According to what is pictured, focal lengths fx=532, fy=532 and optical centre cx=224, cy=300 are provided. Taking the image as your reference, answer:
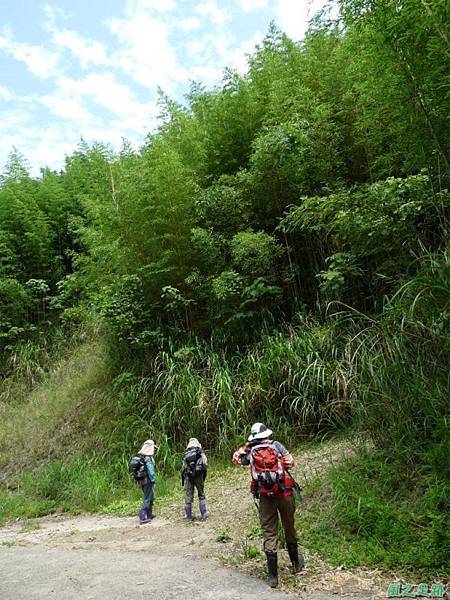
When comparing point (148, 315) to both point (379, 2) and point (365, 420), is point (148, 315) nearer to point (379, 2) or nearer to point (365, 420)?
point (365, 420)

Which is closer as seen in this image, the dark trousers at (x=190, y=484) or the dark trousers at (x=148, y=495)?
the dark trousers at (x=190, y=484)

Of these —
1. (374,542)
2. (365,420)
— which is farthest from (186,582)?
(365,420)

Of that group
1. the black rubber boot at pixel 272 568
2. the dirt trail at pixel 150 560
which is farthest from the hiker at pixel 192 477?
the black rubber boot at pixel 272 568

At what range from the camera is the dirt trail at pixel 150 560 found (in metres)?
4.47

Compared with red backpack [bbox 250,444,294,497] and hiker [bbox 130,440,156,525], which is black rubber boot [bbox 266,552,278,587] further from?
hiker [bbox 130,440,156,525]

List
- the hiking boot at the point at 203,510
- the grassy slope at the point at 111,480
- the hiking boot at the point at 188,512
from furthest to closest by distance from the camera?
the hiking boot at the point at 188,512 < the hiking boot at the point at 203,510 < the grassy slope at the point at 111,480

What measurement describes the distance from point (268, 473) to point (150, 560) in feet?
6.40

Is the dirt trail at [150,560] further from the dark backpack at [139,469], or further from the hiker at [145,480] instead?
the dark backpack at [139,469]

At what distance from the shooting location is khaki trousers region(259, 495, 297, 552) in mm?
4590

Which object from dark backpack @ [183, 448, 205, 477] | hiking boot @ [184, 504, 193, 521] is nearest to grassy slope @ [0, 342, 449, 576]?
hiking boot @ [184, 504, 193, 521]

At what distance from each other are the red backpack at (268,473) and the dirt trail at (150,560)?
760mm

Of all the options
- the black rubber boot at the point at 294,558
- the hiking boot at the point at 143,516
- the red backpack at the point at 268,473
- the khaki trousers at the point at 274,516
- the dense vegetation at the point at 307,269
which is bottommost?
the hiking boot at the point at 143,516

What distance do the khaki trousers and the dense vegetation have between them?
30.5 inches

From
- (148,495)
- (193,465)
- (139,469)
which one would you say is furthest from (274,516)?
(139,469)
